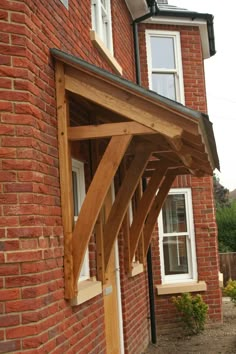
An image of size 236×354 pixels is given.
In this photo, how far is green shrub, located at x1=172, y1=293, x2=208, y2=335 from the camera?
975cm

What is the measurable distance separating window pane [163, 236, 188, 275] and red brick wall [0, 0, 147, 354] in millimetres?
5730

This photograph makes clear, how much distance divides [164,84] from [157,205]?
3314 mm

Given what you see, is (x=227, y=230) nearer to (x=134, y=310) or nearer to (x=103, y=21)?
(x=134, y=310)

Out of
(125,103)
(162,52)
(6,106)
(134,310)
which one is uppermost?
(162,52)

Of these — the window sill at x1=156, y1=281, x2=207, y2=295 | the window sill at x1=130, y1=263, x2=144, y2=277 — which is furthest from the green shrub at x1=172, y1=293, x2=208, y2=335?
the window sill at x1=130, y1=263, x2=144, y2=277

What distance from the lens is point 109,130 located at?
479 centimetres

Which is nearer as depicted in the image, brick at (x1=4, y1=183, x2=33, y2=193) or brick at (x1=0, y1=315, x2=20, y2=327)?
brick at (x1=0, y1=315, x2=20, y2=327)

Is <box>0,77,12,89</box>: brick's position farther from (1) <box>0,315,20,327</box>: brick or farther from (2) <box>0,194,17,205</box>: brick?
(1) <box>0,315,20,327</box>: brick

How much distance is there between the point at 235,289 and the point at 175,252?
1.36 metres

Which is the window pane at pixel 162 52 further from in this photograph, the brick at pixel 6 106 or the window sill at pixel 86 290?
the brick at pixel 6 106

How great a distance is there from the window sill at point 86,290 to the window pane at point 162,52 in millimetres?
6049

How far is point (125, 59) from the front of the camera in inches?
371

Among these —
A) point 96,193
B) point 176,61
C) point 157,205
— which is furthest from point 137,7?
point 96,193

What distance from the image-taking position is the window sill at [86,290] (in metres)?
4.91
